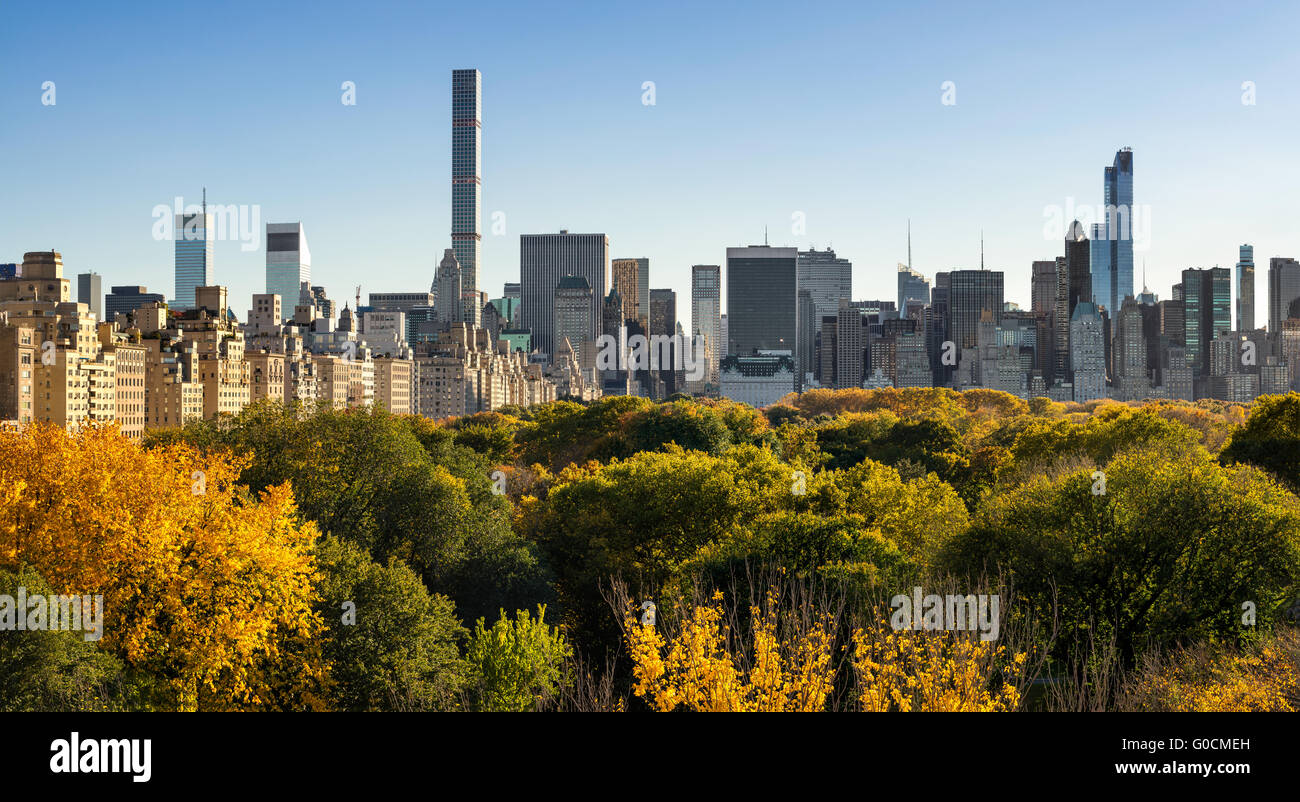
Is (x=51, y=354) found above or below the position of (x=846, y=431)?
above

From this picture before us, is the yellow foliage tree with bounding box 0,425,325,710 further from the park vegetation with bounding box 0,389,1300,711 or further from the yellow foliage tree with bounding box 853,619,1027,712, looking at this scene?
the yellow foliage tree with bounding box 853,619,1027,712

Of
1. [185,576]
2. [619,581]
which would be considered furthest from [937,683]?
[185,576]

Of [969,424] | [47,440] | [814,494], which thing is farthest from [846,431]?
[47,440]

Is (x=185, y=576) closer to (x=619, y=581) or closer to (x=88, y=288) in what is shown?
(x=619, y=581)

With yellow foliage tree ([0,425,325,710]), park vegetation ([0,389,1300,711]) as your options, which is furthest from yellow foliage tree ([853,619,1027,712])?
yellow foliage tree ([0,425,325,710])

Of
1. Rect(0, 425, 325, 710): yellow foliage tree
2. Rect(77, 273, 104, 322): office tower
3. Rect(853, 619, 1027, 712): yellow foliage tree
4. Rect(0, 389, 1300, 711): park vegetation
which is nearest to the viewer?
Rect(853, 619, 1027, 712): yellow foliage tree
